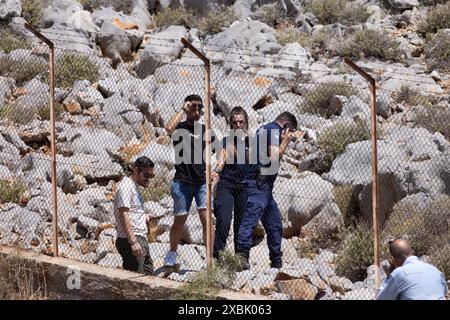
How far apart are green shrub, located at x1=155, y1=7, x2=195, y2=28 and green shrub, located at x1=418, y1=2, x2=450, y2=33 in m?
5.96

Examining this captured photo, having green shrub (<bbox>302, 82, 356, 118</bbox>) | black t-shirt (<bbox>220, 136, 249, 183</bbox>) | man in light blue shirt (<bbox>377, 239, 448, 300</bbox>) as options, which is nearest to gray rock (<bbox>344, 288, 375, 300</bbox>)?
man in light blue shirt (<bbox>377, 239, 448, 300</bbox>)

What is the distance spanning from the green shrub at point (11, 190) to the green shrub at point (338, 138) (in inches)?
171

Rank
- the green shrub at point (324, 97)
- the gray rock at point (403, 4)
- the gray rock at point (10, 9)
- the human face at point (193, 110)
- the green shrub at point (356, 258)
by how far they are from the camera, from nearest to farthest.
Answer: the human face at point (193, 110), the green shrub at point (356, 258), the green shrub at point (324, 97), the gray rock at point (10, 9), the gray rock at point (403, 4)

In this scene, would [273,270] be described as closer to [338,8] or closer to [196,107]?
[196,107]

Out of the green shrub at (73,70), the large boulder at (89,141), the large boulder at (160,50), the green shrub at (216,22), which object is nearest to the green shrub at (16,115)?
the large boulder at (89,141)

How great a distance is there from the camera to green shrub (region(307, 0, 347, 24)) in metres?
25.6

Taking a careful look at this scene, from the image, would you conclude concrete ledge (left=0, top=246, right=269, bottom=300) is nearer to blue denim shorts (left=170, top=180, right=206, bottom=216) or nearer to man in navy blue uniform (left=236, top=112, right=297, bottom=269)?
blue denim shorts (left=170, top=180, right=206, bottom=216)

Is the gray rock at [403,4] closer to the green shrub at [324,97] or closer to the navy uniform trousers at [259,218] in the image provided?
the green shrub at [324,97]

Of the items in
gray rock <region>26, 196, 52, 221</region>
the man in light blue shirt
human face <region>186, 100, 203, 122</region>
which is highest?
human face <region>186, 100, 203, 122</region>

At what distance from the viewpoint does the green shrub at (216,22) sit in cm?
2586

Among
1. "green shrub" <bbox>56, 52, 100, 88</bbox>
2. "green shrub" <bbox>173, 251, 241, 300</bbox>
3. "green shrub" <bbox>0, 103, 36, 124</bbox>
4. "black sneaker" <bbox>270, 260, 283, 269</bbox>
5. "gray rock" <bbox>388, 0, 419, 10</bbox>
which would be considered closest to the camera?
"green shrub" <bbox>173, 251, 241, 300</bbox>

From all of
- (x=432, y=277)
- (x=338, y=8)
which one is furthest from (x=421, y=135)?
(x=338, y=8)
